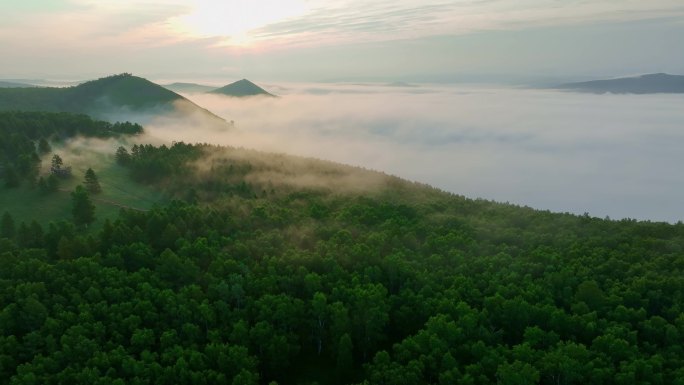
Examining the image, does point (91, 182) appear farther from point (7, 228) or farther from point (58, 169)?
point (7, 228)

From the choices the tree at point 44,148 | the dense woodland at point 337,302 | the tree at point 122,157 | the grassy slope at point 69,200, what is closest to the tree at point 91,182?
the grassy slope at point 69,200

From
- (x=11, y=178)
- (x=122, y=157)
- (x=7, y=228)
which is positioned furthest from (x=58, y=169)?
(x=7, y=228)

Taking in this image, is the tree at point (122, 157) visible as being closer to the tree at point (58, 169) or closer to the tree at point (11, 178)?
the tree at point (58, 169)

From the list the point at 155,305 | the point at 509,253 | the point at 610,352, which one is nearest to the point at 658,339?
the point at 610,352

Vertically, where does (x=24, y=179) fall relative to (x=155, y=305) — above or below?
above

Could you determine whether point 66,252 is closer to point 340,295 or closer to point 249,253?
point 249,253

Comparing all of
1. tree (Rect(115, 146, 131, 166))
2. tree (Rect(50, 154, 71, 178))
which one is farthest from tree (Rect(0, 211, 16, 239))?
tree (Rect(115, 146, 131, 166))

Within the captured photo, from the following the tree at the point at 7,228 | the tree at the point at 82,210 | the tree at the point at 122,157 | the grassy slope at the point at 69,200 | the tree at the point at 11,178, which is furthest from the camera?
the tree at the point at 122,157

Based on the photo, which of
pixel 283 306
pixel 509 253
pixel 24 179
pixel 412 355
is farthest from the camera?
pixel 24 179
